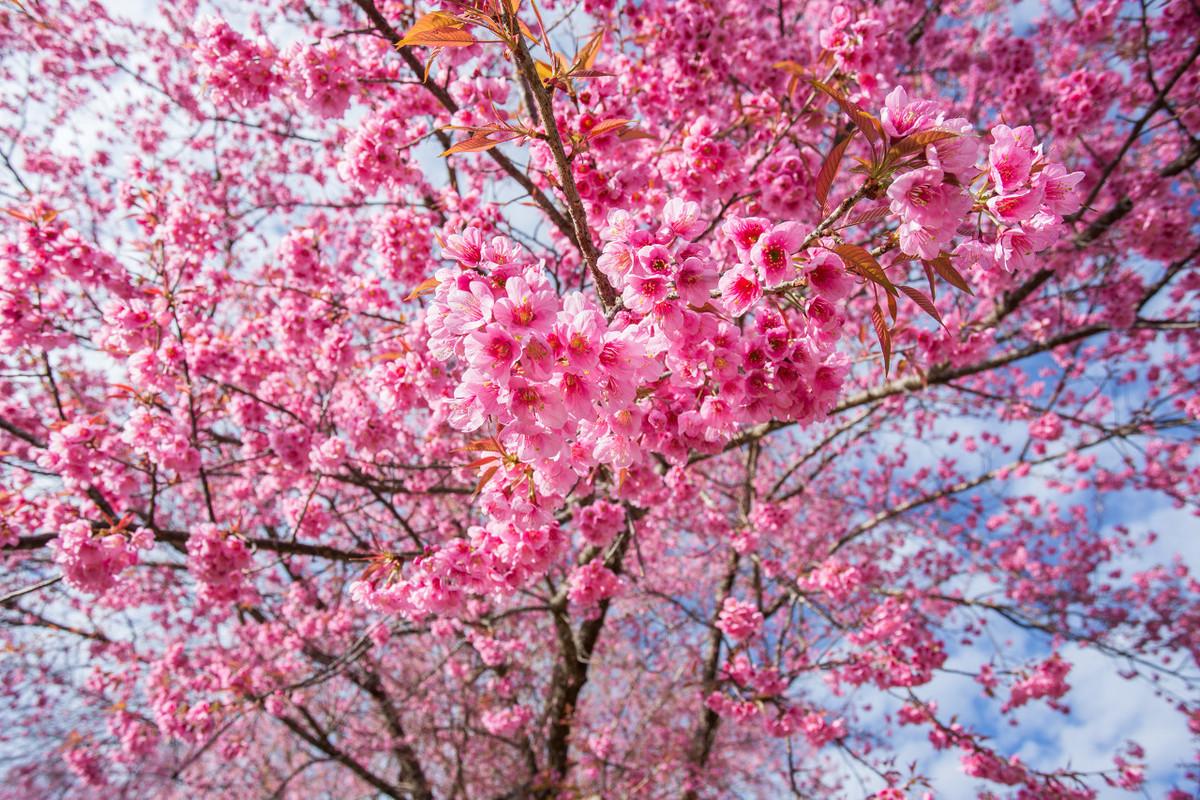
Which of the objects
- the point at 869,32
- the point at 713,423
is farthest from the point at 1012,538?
the point at 713,423

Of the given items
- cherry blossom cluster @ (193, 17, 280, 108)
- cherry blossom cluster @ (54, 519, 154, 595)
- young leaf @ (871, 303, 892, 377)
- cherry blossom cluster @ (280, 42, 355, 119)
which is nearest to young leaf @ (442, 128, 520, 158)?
young leaf @ (871, 303, 892, 377)

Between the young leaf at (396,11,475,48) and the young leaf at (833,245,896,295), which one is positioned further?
the young leaf at (396,11,475,48)

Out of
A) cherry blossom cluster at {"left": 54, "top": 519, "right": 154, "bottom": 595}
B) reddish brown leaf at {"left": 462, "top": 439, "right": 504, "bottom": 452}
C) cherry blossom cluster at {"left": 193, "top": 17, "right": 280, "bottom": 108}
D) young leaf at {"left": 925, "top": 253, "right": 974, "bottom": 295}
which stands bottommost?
cherry blossom cluster at {"left": 54, "top": 519, "right": 154, "bottom": 595}

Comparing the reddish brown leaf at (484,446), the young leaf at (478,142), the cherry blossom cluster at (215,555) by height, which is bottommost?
the cherry blossom cluster at (215,555)

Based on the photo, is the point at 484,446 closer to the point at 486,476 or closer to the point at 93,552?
the point at 486,476

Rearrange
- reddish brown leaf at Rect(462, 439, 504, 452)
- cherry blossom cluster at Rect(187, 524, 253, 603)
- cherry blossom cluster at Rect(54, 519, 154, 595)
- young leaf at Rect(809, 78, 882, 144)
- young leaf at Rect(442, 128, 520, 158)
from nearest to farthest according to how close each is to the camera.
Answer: young leaf at Rect(809, 78, 882, 144)
young leaf at Rect(442, 128, 520, 158)
reddish brown leaf at Rect(462, 439, 504, 452)
cherry blossom cluster at Rect(54, 519, 154, 595)
cherry blossom cluster at Rect(187, 524, 253, 603)

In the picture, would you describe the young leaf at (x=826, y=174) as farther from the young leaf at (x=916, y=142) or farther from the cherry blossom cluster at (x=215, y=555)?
the cherry blossom cluster at (x=215, y=555)

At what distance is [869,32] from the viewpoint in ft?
9.34

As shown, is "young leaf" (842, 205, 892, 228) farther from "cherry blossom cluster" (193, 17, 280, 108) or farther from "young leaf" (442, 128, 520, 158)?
"cherry blossom cluster" (193, 17, 280, 108)

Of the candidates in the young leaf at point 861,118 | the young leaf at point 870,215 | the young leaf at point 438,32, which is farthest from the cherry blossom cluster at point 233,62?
the young leaf at point 870,215

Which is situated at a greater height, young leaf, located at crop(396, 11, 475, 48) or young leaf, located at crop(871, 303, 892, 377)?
young leaf, located at crop(396, 11, 475, 48)

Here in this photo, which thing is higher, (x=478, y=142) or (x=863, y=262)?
(x=478, y=142)

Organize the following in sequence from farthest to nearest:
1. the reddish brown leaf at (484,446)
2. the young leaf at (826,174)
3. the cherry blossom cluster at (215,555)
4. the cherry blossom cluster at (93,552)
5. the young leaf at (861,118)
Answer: the cherry blossom cluster at (215,555) → the cherry blossom cluster at (93,552) → the reddish brown leaf at (484,446) → the young leaf at (826,174) → the young leaf at (861,118)

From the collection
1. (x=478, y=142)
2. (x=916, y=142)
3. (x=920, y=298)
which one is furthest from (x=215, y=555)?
(x=916, y=142)
